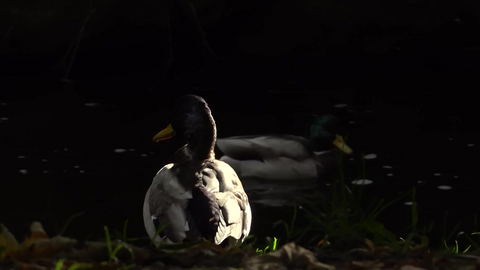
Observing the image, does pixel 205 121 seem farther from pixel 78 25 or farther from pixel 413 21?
pixel 413 21

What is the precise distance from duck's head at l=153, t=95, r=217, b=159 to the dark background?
1.38 meters

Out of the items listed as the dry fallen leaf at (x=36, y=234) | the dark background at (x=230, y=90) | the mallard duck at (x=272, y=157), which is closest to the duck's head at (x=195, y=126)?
the dark background at (x=230, y=90)

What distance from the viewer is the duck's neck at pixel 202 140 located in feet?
21.7

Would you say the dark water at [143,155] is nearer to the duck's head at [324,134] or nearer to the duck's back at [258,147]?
the duck's head at [324,134]

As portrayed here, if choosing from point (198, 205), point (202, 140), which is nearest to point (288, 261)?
point (198, 205)

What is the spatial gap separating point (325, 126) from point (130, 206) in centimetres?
382

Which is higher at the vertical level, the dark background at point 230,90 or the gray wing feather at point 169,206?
the gray wing feather at point 169,206

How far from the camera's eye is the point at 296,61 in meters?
20.7

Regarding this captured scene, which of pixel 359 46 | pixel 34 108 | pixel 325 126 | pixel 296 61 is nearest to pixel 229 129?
pixel 325 126

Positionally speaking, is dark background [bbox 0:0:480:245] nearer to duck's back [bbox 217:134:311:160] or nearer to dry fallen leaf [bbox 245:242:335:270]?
duck's back [bbox 217:134:311:160]

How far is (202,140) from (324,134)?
659 cm

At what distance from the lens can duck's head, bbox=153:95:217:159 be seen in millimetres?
6660

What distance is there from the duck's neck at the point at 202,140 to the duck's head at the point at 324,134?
6206 millimetres

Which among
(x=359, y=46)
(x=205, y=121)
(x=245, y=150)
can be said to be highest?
(x=205, y=121)
